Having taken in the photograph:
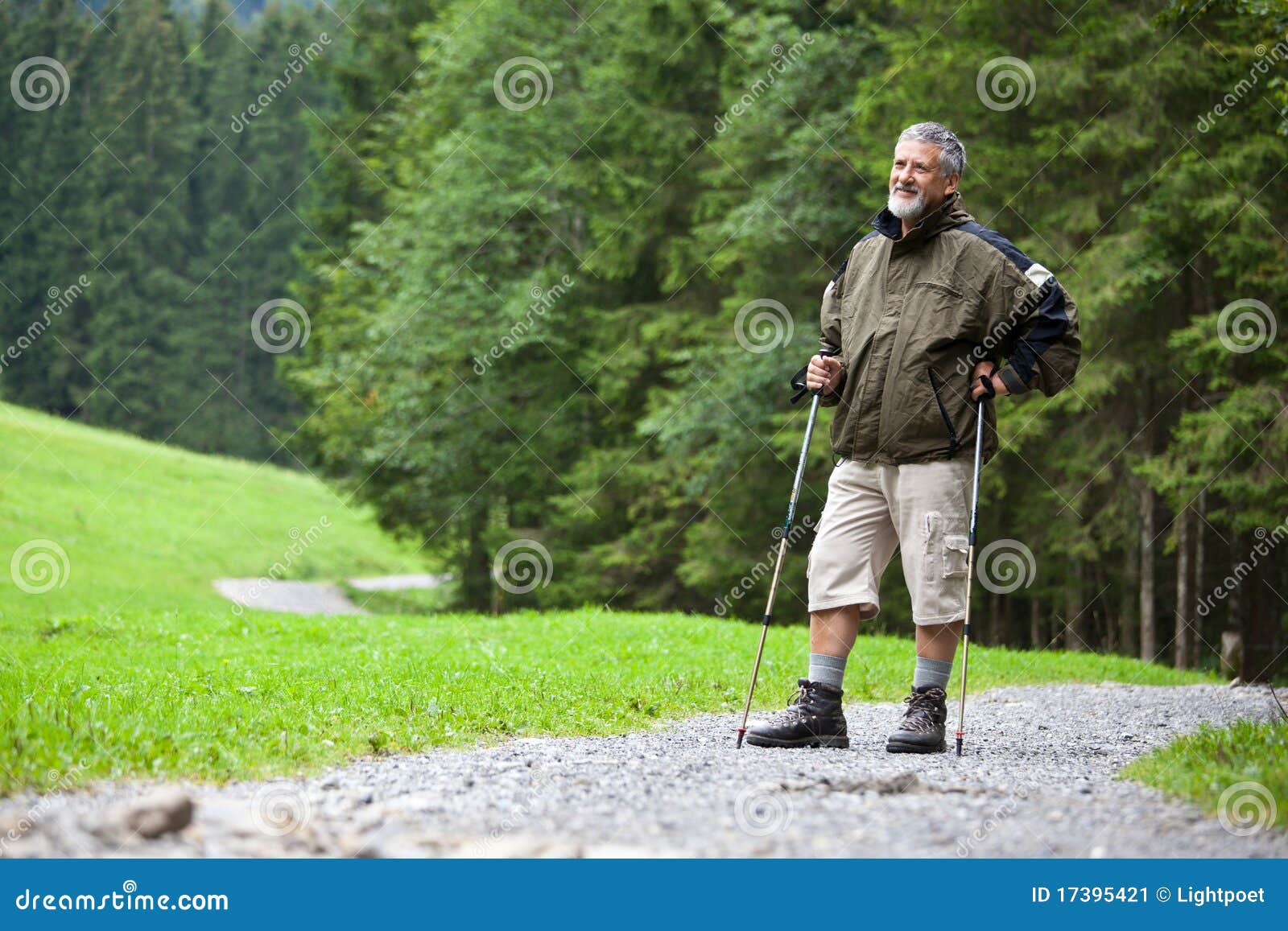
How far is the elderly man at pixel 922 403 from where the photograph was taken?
18.6 ft

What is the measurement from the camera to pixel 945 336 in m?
5.66

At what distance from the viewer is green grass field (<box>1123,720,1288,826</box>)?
4.00m

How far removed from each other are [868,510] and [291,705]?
2995mm

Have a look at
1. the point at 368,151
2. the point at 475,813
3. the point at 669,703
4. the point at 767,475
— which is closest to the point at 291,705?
the point at 669,703

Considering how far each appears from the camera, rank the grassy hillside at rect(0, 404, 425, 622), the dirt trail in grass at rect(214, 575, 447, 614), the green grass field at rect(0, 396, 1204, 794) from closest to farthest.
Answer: the green grass field at rect(0, 396, 1204, 794) → the grassy hillside at rect(0, 404, 425, 622) → the dirt trail in grass at rect(214, 575, 447, 614)

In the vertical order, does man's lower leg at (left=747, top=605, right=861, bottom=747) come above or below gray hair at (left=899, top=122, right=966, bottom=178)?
below

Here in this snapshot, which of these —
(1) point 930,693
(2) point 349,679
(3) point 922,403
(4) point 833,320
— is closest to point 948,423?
(3) point 922,403

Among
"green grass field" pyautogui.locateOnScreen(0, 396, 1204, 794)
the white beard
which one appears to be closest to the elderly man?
the white beard

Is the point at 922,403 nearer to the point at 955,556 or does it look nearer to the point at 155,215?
the point at 955,556

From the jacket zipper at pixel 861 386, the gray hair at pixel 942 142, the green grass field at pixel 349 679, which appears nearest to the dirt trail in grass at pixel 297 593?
the green grass field at pixel 349 679

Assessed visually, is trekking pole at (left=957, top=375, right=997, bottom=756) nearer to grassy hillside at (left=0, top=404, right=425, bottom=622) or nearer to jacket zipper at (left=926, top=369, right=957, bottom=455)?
jacket zipper at (left=926, top=369, right=957, bottom=455)

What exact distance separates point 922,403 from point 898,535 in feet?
2.09

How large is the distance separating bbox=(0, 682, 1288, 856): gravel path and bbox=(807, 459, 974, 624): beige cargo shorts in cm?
68

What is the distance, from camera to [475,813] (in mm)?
4008
